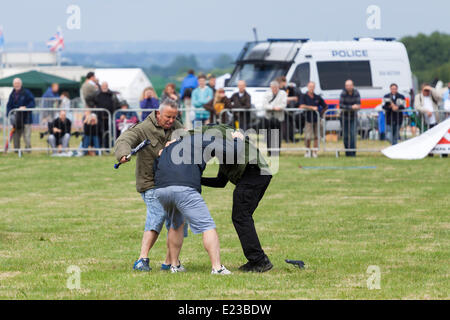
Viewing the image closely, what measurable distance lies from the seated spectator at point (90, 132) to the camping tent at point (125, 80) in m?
23.5

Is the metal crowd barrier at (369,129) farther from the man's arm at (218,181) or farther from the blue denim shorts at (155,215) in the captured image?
the blue denim shorts at (155,215)

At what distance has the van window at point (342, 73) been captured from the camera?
27.8m

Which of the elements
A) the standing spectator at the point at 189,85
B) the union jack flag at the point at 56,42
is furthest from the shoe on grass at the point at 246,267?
the union jack flag at the point at 56,42

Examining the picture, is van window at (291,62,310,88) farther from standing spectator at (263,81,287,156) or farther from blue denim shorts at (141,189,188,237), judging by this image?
blue denim shorts at (141,189,188,237)

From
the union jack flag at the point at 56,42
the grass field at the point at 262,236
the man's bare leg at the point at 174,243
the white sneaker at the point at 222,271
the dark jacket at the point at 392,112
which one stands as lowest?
the grass field at the point at 262,236

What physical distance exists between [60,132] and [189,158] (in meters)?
14.7

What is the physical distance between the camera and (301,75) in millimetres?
27438

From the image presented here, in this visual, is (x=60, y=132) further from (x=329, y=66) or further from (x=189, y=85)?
(x=329, y=66)

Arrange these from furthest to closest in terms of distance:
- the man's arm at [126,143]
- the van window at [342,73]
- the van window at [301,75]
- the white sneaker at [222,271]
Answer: the van window at [342,73], the van window at [301,75], the white sneaker at [222,271], the man's arm at [126,143]

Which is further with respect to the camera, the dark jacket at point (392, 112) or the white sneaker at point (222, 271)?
the dark jacket at point (392, 112)

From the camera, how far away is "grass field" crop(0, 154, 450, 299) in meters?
8.73

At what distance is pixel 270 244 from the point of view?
1161cm
